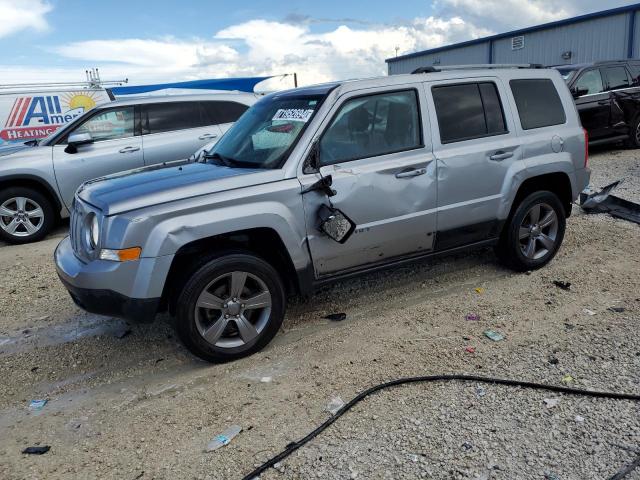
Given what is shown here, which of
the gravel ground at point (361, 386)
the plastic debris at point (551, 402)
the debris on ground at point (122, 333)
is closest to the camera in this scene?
the gravel ground at point (361, 386)

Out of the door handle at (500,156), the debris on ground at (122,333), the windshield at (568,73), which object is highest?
the windshield at (568,73)

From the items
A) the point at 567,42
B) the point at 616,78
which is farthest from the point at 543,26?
the point at 616,78

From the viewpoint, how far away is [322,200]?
3.77 metres

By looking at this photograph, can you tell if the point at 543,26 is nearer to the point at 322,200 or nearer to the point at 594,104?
the point at 594,104

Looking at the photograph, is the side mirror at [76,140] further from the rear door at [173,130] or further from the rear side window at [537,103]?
the rear side window at [537,103]

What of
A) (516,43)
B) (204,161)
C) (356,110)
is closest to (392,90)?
(356,110)

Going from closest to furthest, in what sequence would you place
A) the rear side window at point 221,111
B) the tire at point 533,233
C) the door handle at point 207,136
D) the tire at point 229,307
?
the tire at point 229,307
the tire at point 533,233
the door handle at point 207,136
the rear side window at point 221,111

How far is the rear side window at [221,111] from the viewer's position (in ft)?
26.3

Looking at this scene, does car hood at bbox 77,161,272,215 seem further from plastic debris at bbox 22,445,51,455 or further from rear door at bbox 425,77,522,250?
rear door at bbox 425,77,522,250

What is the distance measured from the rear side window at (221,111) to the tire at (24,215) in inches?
101

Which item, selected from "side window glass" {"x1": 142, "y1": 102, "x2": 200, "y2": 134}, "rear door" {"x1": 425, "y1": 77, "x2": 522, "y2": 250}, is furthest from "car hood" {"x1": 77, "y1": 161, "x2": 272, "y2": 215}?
"side window glass" {"x1": 142, "y1": 102, "x2": 200, "y2": 134}

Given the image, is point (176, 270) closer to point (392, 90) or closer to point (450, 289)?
point (392, 90)

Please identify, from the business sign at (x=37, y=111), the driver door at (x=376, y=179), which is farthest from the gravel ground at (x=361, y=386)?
the business sign at (x=37, y=111)

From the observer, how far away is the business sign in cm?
1085
